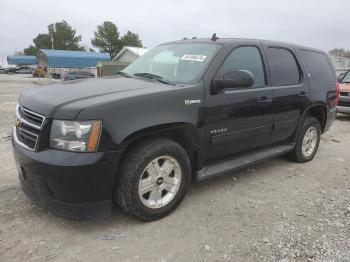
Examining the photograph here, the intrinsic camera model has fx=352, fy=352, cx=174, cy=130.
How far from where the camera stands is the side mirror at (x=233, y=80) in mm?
3680

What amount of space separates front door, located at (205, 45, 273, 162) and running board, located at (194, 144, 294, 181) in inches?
4.0

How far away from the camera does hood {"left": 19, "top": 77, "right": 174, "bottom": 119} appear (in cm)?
295

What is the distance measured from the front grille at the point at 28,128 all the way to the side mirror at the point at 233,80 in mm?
1784

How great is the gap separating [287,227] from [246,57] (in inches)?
81.0

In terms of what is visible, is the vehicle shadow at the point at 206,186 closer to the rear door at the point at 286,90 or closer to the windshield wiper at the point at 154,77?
the rear door at the point at 286,90

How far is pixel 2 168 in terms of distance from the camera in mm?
4887

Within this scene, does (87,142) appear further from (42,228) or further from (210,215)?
(210,215)

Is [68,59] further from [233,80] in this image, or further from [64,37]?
[233,80]

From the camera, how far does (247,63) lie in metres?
4.32

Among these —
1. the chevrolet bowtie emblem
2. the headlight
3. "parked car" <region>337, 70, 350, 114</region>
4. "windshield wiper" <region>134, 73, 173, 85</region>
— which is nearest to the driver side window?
"windshield wiper" <region>134, 73, 173, 85</region>

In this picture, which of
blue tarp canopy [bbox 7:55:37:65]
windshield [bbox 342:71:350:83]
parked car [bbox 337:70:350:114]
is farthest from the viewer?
blue tarp canopy [bbox 7:55:37:65]

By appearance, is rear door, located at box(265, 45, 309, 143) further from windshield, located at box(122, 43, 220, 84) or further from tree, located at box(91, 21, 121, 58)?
tree, located at box(91, 21, 121, 58)

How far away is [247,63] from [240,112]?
27.6 inches

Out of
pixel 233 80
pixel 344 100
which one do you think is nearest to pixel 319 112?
pixel 233 80
